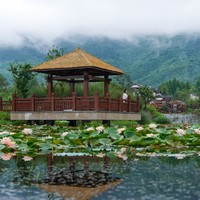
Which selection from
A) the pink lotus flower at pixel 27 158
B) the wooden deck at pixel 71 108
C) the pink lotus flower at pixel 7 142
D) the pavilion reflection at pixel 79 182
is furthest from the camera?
the wooden deck at pixel 71 108

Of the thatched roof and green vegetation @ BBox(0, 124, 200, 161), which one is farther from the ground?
the thatched roof

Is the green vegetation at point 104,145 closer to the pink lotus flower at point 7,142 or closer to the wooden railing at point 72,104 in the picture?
the pink lotus flower at point 7,142

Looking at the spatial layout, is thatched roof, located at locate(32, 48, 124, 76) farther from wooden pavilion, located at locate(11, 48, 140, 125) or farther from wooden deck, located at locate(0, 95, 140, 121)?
wooden deck, located at locate(0, 95, 140, 121)

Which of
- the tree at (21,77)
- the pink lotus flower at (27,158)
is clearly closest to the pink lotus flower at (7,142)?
the pink lotus flower at (27,158)

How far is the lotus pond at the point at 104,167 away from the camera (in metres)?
3.96

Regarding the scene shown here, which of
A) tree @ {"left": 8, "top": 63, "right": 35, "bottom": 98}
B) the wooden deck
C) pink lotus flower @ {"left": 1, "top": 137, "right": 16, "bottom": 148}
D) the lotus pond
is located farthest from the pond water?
tree @ {"left": 8, "top": 63, "right": 35, "bottom": 98}

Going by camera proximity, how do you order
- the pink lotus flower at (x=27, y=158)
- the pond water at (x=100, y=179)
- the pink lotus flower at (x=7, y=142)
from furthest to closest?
the pink lotus flower at (x=7, y=142), the pink lotus flower at (x=27, y=158), the pond water at (x=100, y=179)

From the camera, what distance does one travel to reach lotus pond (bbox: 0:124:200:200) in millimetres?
3959

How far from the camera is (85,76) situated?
19.4 meters

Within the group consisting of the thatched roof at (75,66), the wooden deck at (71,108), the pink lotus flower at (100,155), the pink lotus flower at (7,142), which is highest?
the thatched roof at (75,66)

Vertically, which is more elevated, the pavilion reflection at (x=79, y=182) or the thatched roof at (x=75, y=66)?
the thatched roof at (x=75, y=66)

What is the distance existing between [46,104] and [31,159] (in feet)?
43.2

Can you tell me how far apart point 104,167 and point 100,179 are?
3.11 feet

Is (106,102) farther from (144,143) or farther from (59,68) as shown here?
(144,143)
